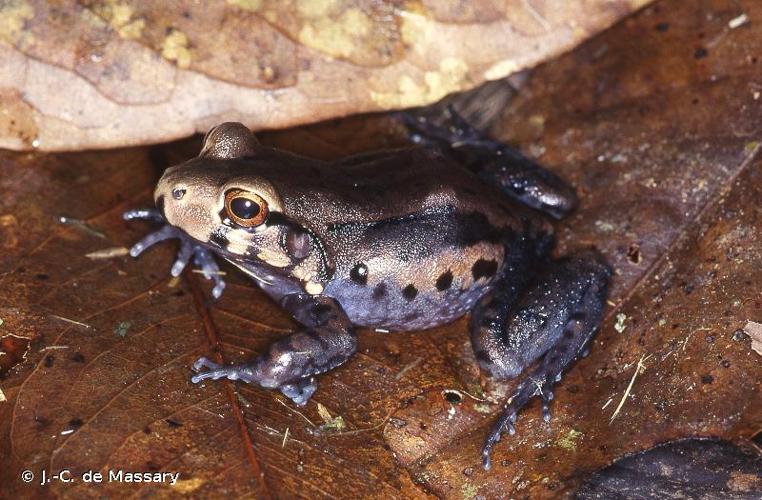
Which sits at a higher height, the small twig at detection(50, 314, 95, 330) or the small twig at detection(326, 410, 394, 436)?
the small twig at detection(326, 410, 394, 436)

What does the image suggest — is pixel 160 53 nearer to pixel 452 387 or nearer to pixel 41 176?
pixel 41 176

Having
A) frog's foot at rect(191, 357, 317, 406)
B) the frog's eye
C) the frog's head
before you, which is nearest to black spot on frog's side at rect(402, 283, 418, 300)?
the frog's head

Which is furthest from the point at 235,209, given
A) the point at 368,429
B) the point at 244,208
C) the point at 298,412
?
the point at 368,429

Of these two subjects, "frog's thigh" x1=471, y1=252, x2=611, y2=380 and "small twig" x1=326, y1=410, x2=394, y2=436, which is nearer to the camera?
"small twig" x1=326, y1=410, x2=394, y2=436

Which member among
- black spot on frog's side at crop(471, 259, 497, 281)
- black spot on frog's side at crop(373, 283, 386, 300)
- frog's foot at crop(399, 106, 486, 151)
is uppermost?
frog's foot at crop(399, 106, 486, 151)

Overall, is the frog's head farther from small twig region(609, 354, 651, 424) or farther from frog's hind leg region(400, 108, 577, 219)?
small twig region(609, 354, 651, 424)

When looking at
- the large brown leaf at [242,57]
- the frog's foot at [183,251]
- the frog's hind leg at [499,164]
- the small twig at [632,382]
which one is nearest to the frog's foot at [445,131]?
the frog's hind leg at [499,164]

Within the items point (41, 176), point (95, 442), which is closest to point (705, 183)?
point (95, 442)
